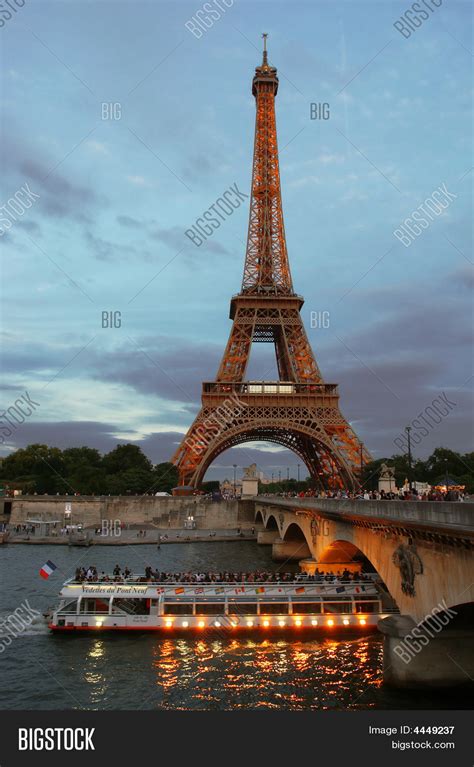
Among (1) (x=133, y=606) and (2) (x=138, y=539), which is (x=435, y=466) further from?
(1) (x=133, y=606)

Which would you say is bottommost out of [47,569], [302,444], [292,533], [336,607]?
[336,607]

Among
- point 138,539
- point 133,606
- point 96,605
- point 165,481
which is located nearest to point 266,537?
point 138,539

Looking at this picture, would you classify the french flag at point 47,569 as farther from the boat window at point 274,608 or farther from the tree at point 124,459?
the tree at point 124,459

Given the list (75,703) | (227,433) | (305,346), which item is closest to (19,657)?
(75,703)

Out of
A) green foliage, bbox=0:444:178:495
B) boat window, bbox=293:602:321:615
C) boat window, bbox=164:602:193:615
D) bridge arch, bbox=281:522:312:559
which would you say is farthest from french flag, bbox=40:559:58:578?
green foliage, bbox=0:444:178:495

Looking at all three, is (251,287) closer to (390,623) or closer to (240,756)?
(390,623)

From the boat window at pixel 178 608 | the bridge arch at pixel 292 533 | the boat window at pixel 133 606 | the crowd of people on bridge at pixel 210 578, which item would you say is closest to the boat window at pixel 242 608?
the crowd of people on bridge at pixel 210 578
